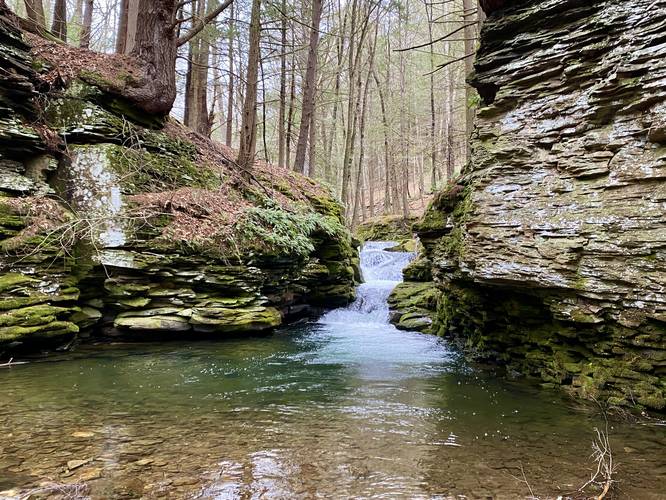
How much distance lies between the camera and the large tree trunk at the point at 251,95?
1138 cm

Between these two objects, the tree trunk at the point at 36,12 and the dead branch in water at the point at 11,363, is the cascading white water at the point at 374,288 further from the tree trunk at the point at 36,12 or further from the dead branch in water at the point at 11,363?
the tree trunk at the point at 36,12

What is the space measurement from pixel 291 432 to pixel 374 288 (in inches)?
427

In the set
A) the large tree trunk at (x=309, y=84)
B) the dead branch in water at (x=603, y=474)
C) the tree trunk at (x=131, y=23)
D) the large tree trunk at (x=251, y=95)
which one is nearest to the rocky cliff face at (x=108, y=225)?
the large tree trunk at (x=251, y=95)

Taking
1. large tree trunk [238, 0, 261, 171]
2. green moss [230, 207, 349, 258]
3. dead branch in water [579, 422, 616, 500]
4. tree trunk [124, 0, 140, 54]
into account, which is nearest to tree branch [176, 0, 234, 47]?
large tree trunk [238, 0, 261, 171]

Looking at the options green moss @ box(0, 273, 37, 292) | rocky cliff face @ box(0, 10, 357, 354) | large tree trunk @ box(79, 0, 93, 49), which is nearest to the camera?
green moss @ box(0, 273, 37, 292)

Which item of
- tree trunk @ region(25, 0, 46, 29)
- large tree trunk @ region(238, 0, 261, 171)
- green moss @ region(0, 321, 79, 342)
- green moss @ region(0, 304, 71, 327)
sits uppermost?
tree trunk @ region(25, 0, 46, 29)

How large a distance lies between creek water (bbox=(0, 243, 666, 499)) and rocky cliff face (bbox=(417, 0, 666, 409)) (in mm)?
933

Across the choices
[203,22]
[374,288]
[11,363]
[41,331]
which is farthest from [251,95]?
[11,363]

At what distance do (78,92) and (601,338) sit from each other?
1121 centimetres

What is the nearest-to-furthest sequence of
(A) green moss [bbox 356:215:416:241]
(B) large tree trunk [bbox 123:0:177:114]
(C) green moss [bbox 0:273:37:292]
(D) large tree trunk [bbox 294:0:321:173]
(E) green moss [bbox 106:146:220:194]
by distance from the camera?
(C) green moss [bbox 0:273:37:292]
(E) green moss [bbox 106:146:220:194]
(B) large tree trunk [bbox 123:0:177:114]
(D) large tree trunk [bbox 294:0:321:173]
(A) green moss [bbox 356:215:416:241]

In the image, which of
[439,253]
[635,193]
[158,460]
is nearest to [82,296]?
[158,460]

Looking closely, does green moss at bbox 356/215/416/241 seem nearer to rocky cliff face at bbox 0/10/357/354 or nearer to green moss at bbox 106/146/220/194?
rocky cliff face at bbox 0/10/357/354

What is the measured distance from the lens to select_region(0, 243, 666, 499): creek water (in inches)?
128

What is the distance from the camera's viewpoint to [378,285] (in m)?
15.7
